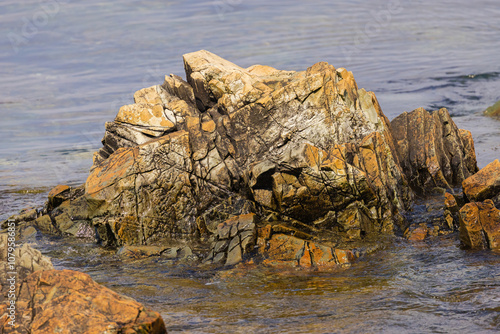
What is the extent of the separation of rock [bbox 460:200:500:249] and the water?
30 cm

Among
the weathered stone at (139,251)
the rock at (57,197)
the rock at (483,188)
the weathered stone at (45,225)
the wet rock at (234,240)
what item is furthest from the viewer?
the rock at (57,197)

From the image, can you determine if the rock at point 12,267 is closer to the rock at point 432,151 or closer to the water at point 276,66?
the water at point 276,66

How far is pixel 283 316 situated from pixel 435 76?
24.5 meters

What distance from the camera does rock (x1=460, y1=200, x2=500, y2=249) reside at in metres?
8.65

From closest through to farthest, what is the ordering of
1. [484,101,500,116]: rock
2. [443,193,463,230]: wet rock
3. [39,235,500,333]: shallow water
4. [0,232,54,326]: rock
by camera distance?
1. [0,232,54,326]: rock
2. [39,235,500,333]: shallow water
3. [443,193,463,230]: wet rock
4. [484,101,500,116]: rock

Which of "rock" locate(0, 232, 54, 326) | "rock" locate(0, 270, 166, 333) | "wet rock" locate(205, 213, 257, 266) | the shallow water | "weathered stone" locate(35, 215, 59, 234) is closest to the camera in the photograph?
"rock" locate(0, 270, 166, 333)

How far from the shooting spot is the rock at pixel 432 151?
→ 11.4 metres

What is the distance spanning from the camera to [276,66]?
3178cm

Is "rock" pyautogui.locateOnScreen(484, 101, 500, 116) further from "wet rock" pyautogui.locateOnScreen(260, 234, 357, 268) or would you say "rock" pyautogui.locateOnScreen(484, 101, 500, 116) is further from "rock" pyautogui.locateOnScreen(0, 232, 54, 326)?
"rock" pyautogui.locateOnScreen(0, 232, 54, 326)

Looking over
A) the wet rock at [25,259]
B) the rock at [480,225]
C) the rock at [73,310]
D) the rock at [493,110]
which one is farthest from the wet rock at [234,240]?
the rock at [493,110]

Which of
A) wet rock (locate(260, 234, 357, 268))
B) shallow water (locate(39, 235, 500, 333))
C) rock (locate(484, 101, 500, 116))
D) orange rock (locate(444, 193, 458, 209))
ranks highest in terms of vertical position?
rock (locate(484, 101, 500, 116))

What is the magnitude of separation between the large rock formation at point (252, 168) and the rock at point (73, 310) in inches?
134

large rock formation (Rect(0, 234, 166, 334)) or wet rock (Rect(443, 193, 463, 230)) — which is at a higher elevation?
large rock formation (Rect(0, 234, 166, 334))

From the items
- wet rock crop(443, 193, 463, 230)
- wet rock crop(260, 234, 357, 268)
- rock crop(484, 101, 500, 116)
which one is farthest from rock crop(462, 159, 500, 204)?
rock crop(484, 101, 500, 116)
